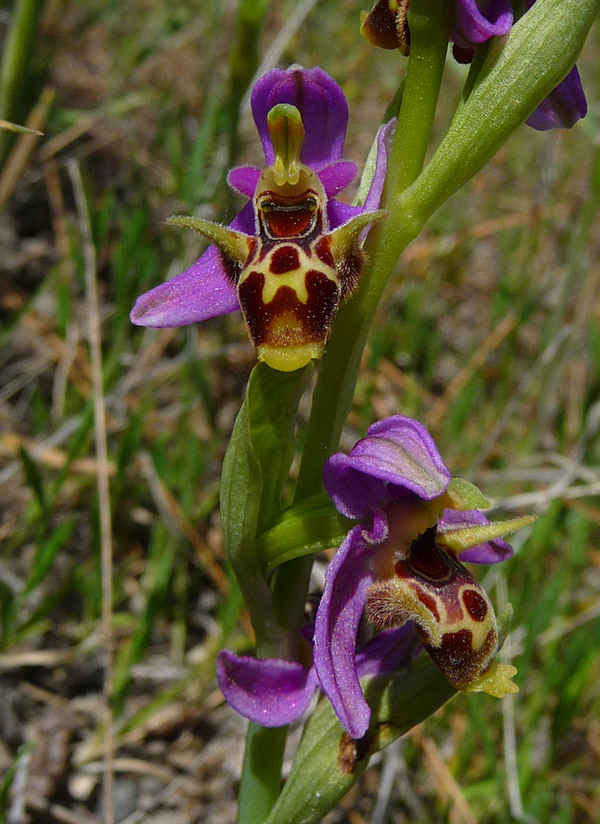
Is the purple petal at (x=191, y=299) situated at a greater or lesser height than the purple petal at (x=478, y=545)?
greater

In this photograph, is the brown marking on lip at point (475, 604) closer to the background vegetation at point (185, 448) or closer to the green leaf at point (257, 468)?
the green leaf at point (257, 468)

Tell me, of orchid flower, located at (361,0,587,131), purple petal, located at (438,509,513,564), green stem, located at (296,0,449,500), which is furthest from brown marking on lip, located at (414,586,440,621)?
orchid flower, located at (361,0,587,131)

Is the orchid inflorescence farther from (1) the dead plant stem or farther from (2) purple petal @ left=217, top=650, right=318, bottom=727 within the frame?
(1) the dead plant stem

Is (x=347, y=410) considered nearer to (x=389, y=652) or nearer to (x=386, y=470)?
(x=386, y=470)

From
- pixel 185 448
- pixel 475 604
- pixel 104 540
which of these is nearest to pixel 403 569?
pixel 475 604

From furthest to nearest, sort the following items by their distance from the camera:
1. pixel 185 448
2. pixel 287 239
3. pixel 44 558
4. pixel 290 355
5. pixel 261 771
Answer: pixel 185 448
pixel 44 558
pixel 261 771
pixel 287 239
pixel 290 355

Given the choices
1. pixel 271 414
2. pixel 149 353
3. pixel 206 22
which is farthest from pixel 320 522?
pixel 206 22

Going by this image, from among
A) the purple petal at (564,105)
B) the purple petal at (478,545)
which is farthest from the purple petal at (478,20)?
the purple petal at (478,545)
